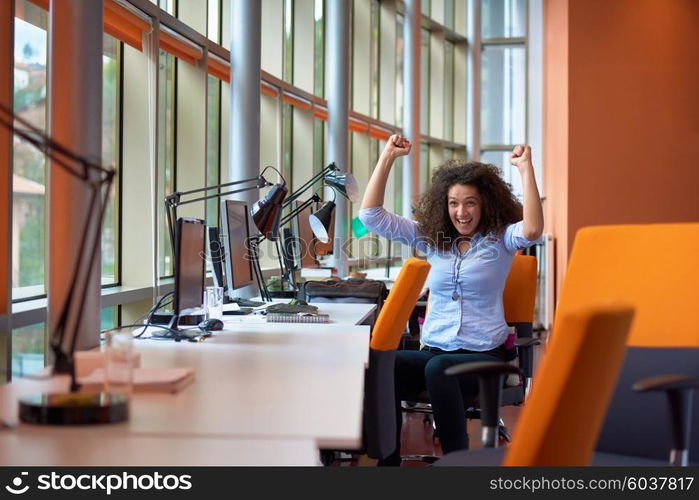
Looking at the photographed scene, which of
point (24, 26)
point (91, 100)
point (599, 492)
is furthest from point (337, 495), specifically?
point (24, 26)

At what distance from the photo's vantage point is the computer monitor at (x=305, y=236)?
515 centimetres

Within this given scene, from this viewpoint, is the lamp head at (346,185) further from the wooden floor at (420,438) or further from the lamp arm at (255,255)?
the wooden floor at (420,438)

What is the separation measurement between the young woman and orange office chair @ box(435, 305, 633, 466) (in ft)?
5.31

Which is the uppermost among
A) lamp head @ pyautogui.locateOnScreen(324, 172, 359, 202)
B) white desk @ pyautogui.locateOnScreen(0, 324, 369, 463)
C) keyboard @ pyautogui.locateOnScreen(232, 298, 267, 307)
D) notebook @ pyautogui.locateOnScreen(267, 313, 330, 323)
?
lamp head @ pyautogui.locateOnScreen(324, 172, 359, 202)

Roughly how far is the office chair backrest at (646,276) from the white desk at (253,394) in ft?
2.18

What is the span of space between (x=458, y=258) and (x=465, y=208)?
0.22 meters

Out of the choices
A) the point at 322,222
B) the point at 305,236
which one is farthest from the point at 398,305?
the point at 305,236

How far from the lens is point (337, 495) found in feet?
5.16

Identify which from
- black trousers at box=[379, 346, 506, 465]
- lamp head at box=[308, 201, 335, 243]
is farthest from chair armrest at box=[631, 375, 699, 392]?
lamp head at box=[308, 201, 335, 243]

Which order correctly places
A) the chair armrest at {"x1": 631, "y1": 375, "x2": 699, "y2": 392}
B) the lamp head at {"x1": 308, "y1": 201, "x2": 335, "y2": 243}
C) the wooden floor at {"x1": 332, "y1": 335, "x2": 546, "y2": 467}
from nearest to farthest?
the chair armrest at {"x1": 631, "y1": 375, "x2": 699, "y2": 392}, the wooden floor at {"x1": 332, "y1": 335, "x2": 546, "y2": 467}, the lamp head at {"x1": 308, "y1": 201, "x2": 335, "y2": 243}

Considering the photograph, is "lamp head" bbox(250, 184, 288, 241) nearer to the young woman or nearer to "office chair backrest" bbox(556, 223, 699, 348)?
the young woman

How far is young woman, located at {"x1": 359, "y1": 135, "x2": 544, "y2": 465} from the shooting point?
3109 mm

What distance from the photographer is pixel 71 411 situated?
1.61 metres

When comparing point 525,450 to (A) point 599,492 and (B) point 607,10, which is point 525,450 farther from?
(B) point 607,10
